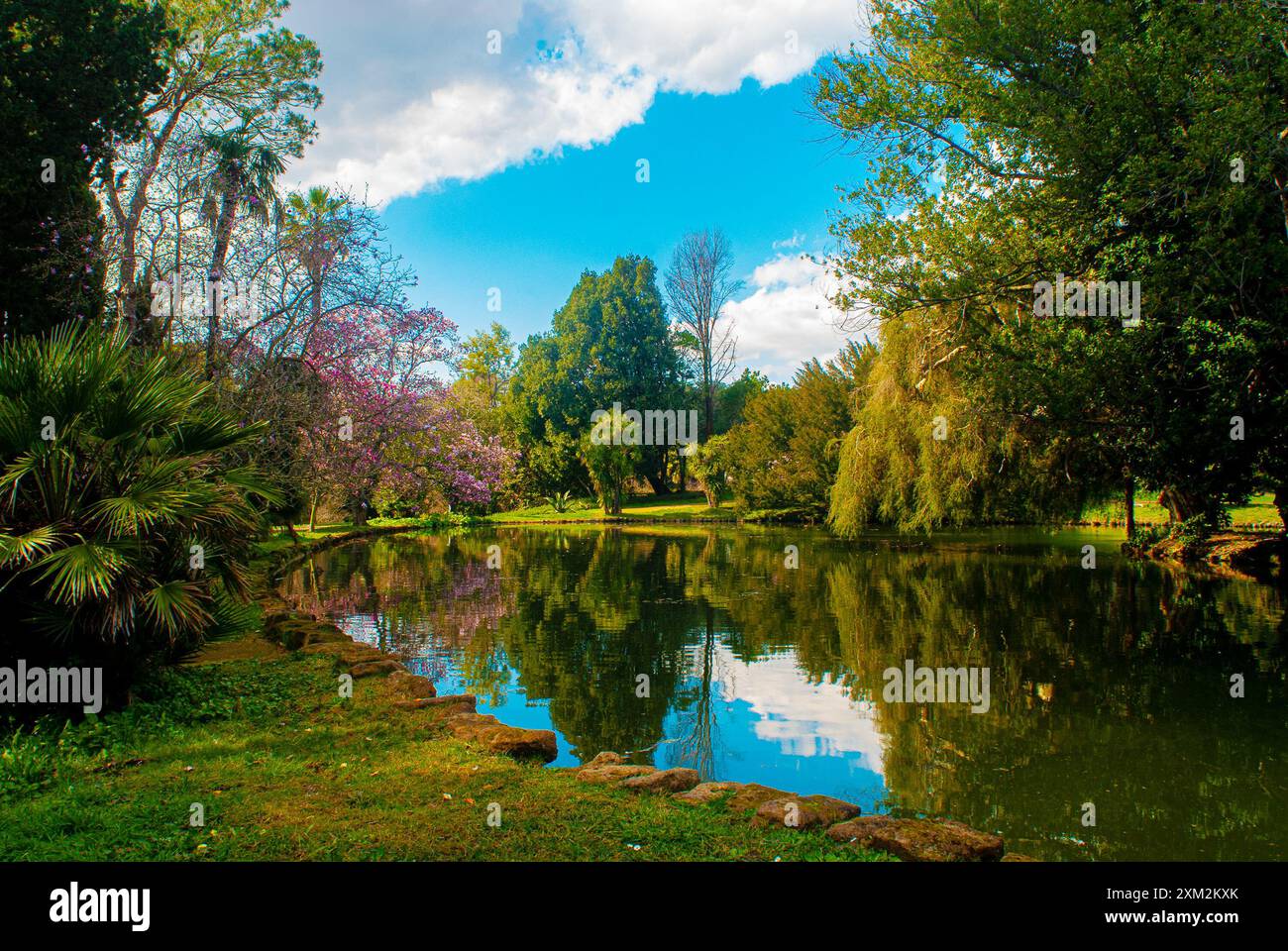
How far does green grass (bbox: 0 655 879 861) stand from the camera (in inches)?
157

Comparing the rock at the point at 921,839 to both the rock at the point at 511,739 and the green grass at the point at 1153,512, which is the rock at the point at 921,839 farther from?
the green grass at the point at 1153,512

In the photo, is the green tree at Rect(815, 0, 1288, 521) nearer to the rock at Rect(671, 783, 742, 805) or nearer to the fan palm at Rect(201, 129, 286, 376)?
the rock at Rect(671, 783, 742, 805)

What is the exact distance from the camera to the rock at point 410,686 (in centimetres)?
784

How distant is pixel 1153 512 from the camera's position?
107 ft

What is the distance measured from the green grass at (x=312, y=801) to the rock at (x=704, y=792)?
142 mm

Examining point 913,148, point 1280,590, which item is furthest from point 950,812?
point 1280,590

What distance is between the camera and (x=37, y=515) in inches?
244

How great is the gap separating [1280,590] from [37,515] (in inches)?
829

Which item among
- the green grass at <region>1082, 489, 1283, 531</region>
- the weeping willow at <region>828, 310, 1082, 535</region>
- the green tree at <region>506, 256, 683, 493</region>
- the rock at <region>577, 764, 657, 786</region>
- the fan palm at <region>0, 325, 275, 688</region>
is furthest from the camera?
the green tree at <region>506, 256, 683, 493</region>

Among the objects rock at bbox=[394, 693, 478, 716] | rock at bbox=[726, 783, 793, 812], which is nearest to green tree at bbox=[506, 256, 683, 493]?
rock at bbox=[394, 693, 478, 716]

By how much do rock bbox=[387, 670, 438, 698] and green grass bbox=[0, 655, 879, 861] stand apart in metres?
1.00

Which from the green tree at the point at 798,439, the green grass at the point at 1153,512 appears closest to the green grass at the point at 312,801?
the green grass at the point at 1153,512

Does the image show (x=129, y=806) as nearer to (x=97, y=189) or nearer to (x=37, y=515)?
(x=37, y=515)

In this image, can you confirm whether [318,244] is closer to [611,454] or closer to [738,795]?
[738,795]
